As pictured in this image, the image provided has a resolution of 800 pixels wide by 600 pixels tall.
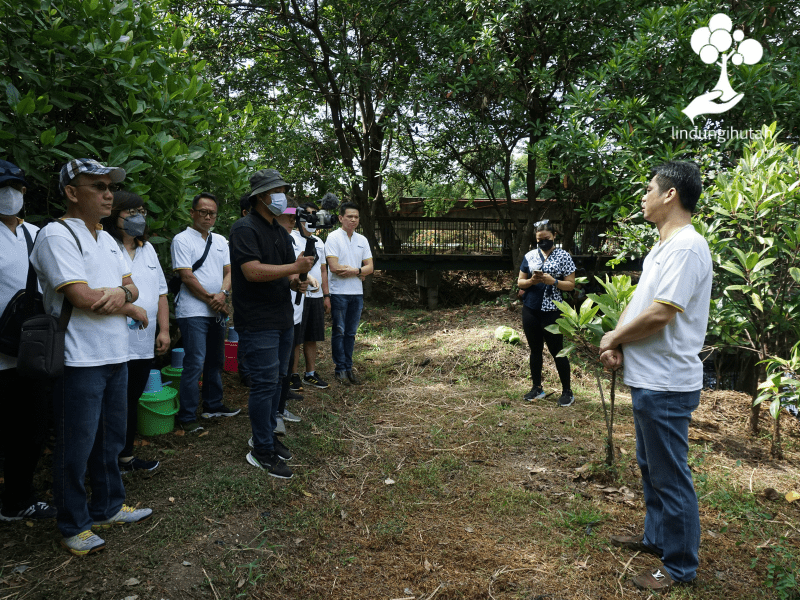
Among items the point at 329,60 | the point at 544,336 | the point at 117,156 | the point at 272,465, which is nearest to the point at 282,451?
the point at 272,465

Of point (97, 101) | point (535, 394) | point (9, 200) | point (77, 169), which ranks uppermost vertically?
point (97, 101)

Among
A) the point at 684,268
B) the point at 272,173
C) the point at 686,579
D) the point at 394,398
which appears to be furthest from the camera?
the point at 394,398

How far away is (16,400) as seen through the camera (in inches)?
120

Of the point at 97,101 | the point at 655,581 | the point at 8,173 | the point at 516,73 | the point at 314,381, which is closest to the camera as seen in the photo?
the point at 655,581

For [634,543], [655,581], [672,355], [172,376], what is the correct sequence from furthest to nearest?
[172,376]
[634,543]
[655,581]
[672,355]

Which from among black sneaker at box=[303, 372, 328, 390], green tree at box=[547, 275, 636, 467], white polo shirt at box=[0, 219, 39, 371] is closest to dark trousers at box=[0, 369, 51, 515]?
white polo shirt at box=[0, 219, 39, 371]

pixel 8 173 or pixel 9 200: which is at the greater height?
pixel 8 173

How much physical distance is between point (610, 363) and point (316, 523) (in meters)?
2.02

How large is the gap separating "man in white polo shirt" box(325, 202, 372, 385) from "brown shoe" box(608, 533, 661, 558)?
12.5ft

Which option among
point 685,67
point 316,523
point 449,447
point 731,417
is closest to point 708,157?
point 685,67

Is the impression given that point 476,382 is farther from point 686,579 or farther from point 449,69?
point 449,69

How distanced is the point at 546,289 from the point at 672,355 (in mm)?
2940

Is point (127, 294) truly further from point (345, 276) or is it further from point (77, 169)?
point (345, 276)

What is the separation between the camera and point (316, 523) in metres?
3.36
